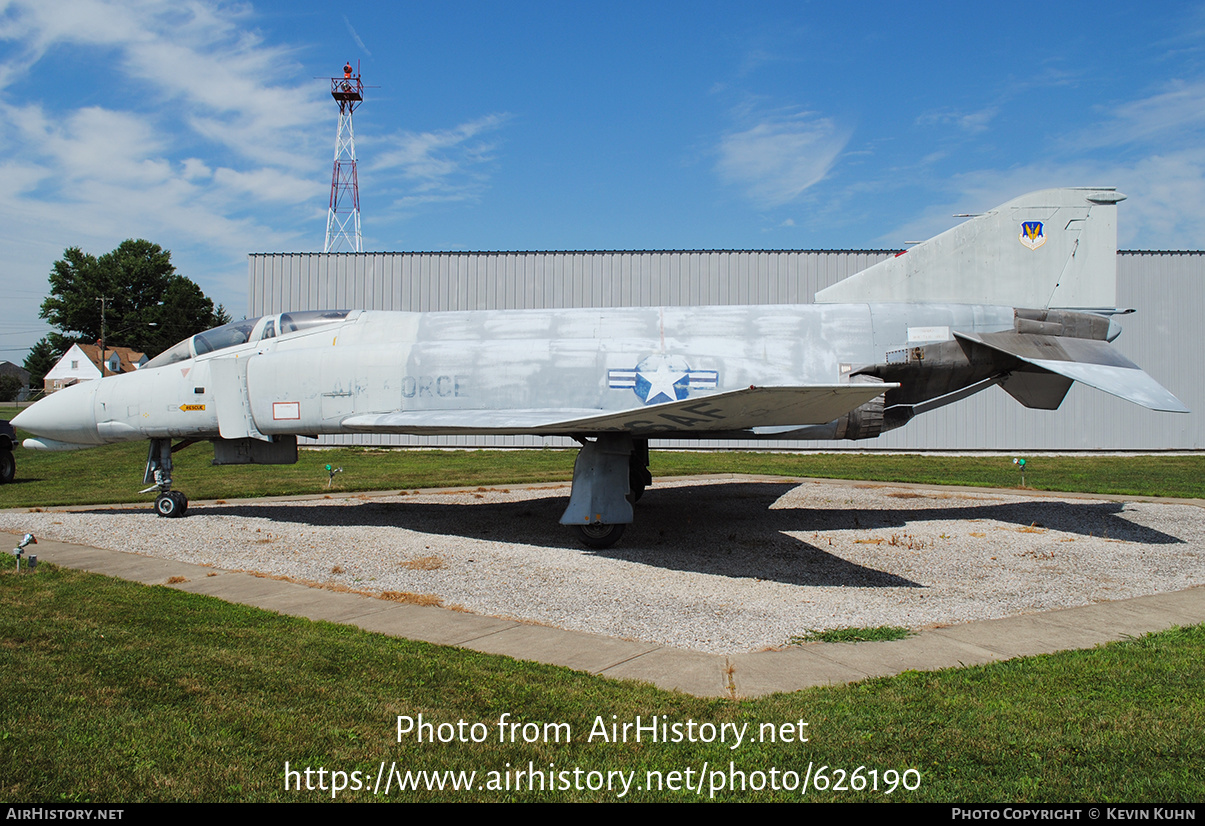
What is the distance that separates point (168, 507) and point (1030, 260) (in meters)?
13.7

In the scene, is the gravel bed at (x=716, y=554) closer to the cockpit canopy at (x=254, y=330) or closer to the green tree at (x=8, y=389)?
the cockpit canopy at (x=254, y=330)

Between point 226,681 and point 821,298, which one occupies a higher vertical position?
point 821,298

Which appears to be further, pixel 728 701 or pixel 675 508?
pixel 675 508

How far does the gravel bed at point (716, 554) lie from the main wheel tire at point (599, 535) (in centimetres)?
14

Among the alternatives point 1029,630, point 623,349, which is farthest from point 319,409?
point 1029,630

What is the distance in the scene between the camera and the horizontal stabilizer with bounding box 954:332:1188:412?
365 inches

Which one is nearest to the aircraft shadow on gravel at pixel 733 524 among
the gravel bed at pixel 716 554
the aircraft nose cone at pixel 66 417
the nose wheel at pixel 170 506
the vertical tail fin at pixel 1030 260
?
the gravel bed at pixel 716 554

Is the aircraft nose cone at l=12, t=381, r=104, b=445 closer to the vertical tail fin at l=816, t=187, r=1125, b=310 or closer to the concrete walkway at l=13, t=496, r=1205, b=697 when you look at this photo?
the concrete walkway at l=13, t=496, r=1205, b=697

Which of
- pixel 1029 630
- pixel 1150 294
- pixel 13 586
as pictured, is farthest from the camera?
pixel 1150 294

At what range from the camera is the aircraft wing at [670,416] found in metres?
6.91

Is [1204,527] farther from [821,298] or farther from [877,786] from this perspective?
[877,786]

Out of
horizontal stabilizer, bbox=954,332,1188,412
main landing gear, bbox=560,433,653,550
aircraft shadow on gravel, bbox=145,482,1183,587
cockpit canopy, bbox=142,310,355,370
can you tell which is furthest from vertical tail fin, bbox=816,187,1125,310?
cockpit canopy, bbox=142,310,355,370

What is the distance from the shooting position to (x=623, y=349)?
9.76 meters

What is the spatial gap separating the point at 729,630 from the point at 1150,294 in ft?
89.5
